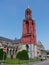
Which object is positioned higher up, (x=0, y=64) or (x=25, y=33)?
(x=25, y=33)

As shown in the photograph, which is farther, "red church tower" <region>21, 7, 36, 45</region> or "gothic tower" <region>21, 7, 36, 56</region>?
"red church tower" <region>21, 7, 36, 45</region>

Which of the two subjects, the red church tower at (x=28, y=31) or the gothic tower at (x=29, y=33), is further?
the red church tower at (x=28, y=31)

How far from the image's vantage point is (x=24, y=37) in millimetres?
84000

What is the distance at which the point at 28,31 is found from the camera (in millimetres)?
83250

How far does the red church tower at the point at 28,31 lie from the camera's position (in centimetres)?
8237

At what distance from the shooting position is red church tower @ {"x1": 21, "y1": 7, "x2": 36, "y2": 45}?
82369 mm

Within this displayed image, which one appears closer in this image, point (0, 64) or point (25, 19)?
point (0, 64)

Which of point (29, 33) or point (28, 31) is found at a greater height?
point (28, 31)

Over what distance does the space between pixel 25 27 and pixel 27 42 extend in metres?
7.14

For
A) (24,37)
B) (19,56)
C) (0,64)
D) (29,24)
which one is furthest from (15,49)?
(0,64)

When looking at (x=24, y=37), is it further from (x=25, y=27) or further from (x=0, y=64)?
(x=0, y=64)

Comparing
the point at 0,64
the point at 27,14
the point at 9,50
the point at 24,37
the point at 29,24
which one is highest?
the point at 27,14

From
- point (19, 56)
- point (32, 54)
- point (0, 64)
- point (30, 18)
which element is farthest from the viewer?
point (30, 18)

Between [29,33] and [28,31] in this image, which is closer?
[29,33]
